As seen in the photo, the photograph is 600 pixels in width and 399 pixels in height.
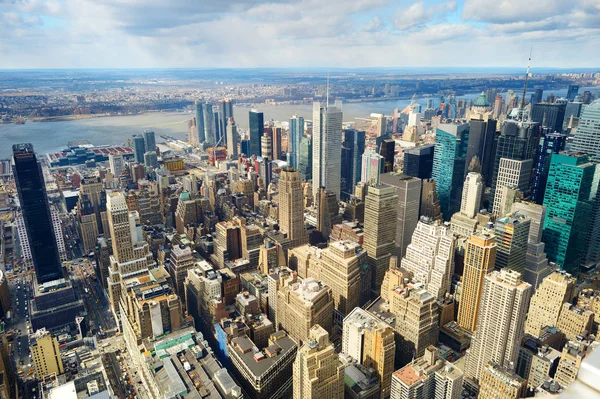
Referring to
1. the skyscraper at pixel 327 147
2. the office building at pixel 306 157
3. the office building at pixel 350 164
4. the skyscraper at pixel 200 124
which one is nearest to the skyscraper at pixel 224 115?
the skyscraper at pixel 200 124

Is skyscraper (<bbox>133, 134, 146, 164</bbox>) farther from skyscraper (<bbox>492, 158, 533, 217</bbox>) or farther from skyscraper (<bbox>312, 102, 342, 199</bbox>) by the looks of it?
skyscraper (<bbox>492, 158, 533, 217</bbox>)

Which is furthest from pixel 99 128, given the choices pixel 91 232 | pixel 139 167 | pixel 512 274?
pixel 512 274

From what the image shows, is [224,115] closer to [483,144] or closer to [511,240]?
[483,144]

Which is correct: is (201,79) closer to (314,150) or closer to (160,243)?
(314,150)

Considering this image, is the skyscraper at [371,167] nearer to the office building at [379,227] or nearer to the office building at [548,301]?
the office building at [379,227]

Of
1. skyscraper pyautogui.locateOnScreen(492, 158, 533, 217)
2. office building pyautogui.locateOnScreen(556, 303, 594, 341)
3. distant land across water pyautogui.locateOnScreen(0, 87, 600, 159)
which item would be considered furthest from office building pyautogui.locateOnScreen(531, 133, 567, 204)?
distant land across water pyautogui.locateOnScreen(0, 87, 600, 159)
